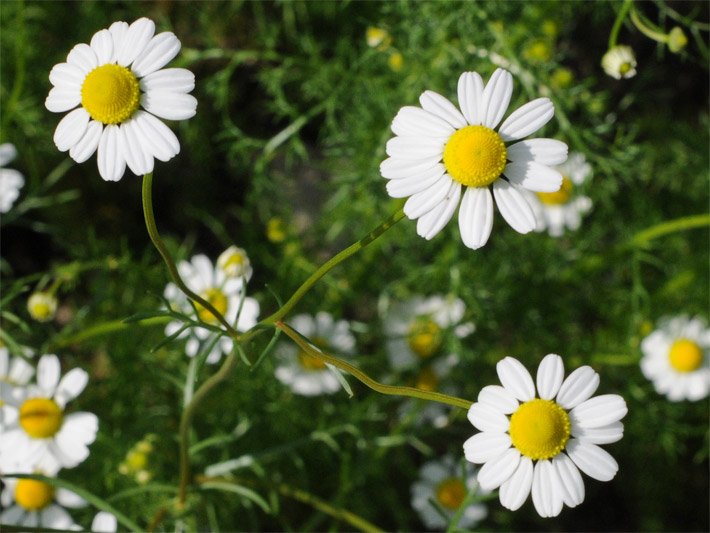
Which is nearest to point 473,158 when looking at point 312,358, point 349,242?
point 312,358

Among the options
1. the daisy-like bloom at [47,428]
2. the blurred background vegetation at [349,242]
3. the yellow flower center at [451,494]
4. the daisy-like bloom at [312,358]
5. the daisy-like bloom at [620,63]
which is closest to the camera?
the daisy-like bloom at [620,63]

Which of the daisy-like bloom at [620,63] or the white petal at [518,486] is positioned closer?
the white petal at [518,486]

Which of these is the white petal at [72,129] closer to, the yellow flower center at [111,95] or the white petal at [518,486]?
the yellow flower center at [111,95]

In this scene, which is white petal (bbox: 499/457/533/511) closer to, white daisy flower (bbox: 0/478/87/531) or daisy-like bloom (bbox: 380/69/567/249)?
daisy-like bloom (bbox: 380/69/567/249)

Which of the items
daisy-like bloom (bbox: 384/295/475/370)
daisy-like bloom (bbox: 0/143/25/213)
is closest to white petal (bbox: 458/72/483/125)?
daisy-like bloom (bbox: 384/295/475/370)

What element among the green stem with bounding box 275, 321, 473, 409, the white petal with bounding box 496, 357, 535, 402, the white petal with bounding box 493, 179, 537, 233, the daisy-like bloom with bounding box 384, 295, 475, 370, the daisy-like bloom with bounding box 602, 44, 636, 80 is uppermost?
the daisy-like bloom with bounding box 602, 44, 636, 80

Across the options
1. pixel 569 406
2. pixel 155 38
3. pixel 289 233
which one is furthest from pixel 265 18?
pixel 569 406

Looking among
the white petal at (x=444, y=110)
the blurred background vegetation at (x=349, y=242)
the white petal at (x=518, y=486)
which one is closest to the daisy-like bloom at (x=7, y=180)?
the blurred background vegetation at (x=349, y=242)

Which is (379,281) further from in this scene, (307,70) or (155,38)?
(155,38)
